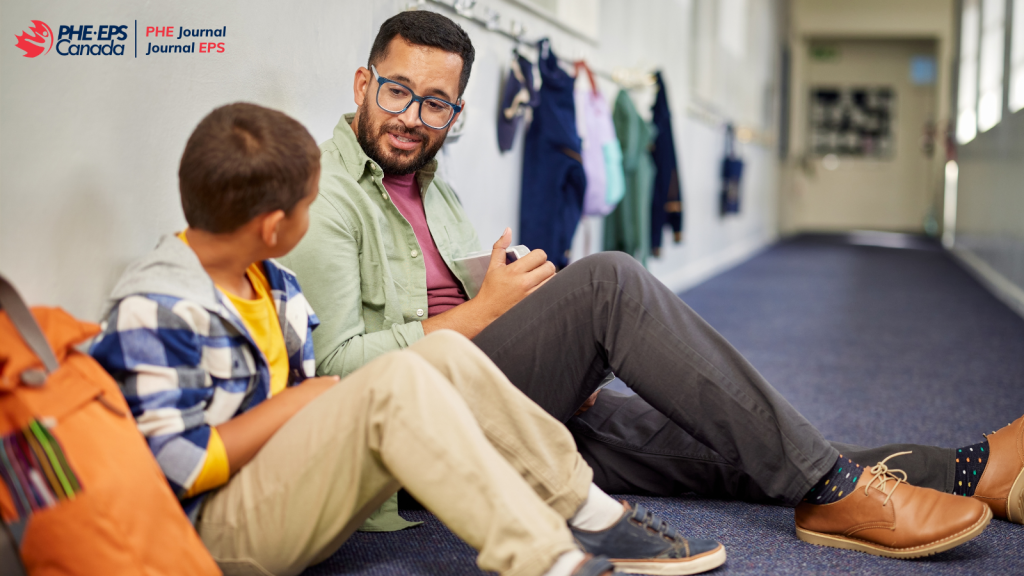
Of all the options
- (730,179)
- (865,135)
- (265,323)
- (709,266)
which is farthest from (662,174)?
(865,135)

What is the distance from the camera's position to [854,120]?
11.8 meters

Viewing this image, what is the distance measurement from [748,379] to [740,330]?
2.46m

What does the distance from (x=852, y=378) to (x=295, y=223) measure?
2.15m

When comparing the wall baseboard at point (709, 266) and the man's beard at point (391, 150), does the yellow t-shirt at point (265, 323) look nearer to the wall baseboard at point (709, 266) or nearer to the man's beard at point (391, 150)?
the man's beard at point (391, 150)

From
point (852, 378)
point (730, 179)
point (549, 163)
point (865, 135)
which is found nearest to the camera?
point (852, 378)

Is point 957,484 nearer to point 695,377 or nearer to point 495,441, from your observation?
point 695,377

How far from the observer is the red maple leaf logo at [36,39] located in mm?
1178

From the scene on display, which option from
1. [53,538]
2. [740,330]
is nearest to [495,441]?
[53,538]

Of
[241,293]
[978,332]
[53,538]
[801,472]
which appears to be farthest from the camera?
[978,332]

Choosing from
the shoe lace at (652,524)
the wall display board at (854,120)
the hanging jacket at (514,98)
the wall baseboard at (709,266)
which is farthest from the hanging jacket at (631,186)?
the wall display board at (854,120)

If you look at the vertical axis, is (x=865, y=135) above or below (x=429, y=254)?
above

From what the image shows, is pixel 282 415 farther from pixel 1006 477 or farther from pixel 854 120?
pixel 854 120

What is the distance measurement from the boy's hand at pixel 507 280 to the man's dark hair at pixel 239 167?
446 millimetres

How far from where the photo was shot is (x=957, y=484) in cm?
147
